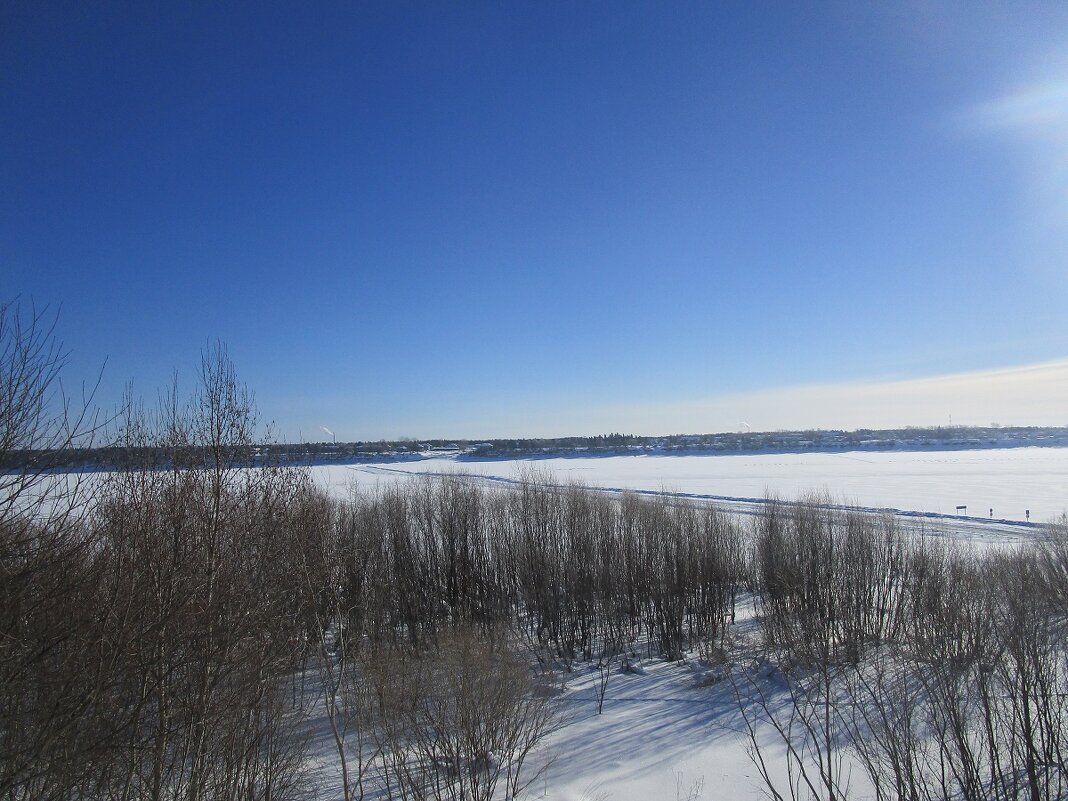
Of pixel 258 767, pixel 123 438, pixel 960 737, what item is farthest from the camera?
pixel 123 438

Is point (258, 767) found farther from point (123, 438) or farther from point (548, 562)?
point (548, 562)

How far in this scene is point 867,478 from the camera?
5409cm

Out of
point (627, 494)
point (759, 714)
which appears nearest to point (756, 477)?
point (627, 494)

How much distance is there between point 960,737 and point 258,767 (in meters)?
8.33

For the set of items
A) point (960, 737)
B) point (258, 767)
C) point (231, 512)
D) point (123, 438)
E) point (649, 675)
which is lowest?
point (649, 675)

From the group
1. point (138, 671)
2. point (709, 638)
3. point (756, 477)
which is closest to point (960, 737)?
point (138, 671)

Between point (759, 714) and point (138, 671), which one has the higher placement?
point (138, 671)

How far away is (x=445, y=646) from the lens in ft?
38.2

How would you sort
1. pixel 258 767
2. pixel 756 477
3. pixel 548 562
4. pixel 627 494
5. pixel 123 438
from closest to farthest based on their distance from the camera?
1. pixel 258 767
2. pixel 123 438
3. pixel 548 562
4. pixel 627 494
5. pixel 756 477

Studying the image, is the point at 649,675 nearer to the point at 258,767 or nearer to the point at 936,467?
the point at 258,767

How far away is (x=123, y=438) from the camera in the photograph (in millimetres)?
11070

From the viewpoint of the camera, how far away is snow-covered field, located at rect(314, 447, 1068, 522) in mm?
36188

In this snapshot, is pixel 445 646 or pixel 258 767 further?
pixel 445 646

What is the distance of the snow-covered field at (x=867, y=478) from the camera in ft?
119
